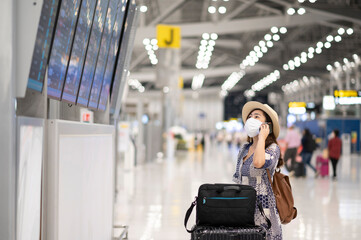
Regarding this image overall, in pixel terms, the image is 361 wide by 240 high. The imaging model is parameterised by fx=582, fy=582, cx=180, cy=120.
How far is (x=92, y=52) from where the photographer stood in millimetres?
5207

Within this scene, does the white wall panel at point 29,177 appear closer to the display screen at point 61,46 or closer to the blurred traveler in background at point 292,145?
the display screen at point 61,46

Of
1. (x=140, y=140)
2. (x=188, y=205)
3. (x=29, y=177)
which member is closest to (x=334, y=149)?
(x=188, y=205)

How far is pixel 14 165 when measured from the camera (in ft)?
→ 9.90

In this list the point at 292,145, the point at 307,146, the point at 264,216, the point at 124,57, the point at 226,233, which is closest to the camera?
the point at 226,233

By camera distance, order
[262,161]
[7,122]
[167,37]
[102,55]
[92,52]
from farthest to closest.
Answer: [167,37] → [102,55] → [92,52] → [262,161] → [7,122]

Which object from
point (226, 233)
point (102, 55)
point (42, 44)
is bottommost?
point (226, 233)

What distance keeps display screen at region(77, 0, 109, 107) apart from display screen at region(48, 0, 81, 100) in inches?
28.9

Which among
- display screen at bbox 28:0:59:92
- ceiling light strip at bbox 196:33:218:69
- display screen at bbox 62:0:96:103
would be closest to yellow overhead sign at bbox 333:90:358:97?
A: ceiling light strip at bbox 196:33:218:69

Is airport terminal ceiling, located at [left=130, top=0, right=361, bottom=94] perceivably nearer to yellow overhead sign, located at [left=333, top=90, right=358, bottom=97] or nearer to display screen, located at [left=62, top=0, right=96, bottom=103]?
yellow overhead sign, located at [left=333, top=90, right=358, bottom=97]

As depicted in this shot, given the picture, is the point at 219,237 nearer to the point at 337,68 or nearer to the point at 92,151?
the point at 92,151

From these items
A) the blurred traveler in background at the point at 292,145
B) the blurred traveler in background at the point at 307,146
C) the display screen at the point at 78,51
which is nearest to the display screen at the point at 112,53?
the display screen at the point at 78,51

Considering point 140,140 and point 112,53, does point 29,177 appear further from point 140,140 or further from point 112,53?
point 140,140

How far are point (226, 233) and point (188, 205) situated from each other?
6.96 m

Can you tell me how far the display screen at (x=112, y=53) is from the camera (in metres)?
6.21
